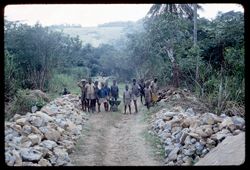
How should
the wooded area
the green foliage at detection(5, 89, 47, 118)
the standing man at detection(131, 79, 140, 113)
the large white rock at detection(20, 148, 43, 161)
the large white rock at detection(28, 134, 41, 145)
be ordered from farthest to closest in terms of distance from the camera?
the standing man at detection(131, 79, 140, 113)
the wooded area
the green foliage at detection(5, 89, 47, 118)
the large white rock at detection(28, 134, 41, 145)
the large white rock at detection(20, 148, 43, 161)

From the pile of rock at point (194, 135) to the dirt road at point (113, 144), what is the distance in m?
0.35

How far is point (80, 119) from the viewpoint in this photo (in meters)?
9.12

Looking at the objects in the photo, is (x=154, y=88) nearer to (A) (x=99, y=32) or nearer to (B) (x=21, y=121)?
(B) (x=21, y=121)

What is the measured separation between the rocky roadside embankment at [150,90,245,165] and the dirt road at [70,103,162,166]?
0.36 metres

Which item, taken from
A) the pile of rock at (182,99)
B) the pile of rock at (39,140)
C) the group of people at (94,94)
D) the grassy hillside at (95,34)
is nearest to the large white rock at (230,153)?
the pile of rock at (39,140)

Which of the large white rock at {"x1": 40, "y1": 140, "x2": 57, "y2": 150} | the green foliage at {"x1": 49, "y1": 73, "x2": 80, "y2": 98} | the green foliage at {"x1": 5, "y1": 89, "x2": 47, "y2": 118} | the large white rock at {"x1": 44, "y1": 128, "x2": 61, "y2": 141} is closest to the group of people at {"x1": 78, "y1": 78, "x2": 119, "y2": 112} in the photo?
the green foliage at {"x1": 5, "y1": 89, "x2": 47, "y2": 118}

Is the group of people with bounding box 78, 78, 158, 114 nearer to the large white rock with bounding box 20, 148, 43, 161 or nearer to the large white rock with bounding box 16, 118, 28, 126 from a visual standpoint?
the large white rock with bounding box 16, 118, 28, 126

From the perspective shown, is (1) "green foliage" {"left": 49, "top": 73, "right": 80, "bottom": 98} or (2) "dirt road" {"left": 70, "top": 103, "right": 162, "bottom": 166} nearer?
(2) "dirt road" {"left": 70, "top": 103, "right": 162, "bottom": 166}

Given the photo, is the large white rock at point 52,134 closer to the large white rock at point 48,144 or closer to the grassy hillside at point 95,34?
the large white rock at point 48,144

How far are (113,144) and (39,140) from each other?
5.31ft

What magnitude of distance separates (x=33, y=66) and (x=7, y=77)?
5.09m

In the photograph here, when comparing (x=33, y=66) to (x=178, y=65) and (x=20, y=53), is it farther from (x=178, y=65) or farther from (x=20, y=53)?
(x=178, y=65)

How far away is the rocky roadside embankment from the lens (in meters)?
5.62
